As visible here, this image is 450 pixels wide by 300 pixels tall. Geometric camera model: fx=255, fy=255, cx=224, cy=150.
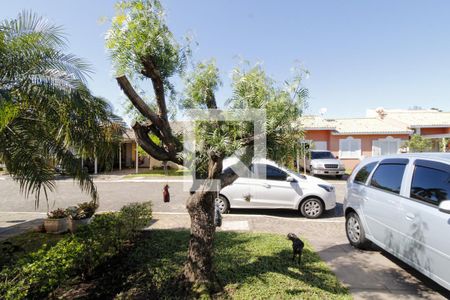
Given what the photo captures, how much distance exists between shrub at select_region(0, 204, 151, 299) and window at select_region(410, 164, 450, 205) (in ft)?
15.8

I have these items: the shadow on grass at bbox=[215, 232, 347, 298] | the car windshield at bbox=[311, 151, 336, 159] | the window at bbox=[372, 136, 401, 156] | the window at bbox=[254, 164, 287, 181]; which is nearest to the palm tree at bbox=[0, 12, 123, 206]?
the shadow on grass at bbox=[215, 232, 347, 298]

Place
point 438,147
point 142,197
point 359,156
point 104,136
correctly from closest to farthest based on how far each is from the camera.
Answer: point 104,136
point 142,197
point 359,156
point 438,147

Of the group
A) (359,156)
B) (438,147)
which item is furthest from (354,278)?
(438,147)

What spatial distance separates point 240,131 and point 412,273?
3.78 metres

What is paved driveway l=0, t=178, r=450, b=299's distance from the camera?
375 cm

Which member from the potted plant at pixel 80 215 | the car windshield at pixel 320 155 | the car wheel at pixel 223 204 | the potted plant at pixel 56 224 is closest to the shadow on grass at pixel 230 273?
the potted plant at pixel 80 215

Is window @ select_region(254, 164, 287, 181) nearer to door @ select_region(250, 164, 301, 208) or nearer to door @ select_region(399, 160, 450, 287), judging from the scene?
door @ select_region(250, 164, 301, 208)

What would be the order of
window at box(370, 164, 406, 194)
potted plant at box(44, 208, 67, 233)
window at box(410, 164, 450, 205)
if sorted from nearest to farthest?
window at box(410, 164, 450, 205), window at box(370, 164, 406, 194), potted plant at box(44, 208, 67, 233)

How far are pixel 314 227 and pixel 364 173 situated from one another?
2329 mm

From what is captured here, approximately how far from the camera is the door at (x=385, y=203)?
3.97 m

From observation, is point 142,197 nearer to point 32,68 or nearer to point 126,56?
point 32,68

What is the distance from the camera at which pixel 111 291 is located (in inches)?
147

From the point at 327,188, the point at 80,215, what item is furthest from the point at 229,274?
the point at 327,188

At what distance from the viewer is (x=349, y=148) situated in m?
20.0
